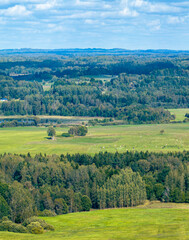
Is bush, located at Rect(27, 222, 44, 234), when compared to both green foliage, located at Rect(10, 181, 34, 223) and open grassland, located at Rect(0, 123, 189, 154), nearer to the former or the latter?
green foliage, located at Rect(10, 181, 34, 223)

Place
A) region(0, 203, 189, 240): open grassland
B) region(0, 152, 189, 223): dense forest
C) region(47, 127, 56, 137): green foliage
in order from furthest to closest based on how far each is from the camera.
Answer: region(47, 127, 56, 137): green foliage → region(0, 152, 189, 223): dense forest → region(0, 203, 189, 240): open grassland

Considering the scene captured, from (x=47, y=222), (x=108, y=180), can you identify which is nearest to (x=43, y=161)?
(x=108, y=180)

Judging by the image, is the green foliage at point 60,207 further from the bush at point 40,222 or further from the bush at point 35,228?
the bush at point 35,228

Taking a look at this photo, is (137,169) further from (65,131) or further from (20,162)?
(65,131)

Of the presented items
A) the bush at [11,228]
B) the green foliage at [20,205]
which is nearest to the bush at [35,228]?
the bush at [11,228]

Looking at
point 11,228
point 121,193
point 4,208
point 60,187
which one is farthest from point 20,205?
point 121,193

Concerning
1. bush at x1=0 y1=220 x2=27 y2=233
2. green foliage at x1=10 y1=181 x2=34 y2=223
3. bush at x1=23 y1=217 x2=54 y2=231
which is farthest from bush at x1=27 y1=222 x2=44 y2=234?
green foliage at x1=10 y1=181 x2=34 y2=223

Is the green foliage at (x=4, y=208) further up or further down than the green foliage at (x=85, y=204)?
further up
